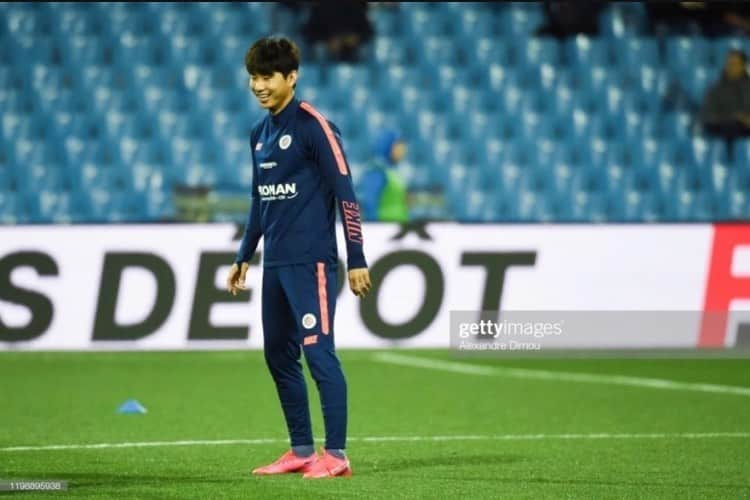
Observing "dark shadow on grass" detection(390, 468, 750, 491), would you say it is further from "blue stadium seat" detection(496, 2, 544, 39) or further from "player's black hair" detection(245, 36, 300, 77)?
"blue stadium seat" detection(496, 2, 544, 39)

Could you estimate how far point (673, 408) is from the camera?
9438mm

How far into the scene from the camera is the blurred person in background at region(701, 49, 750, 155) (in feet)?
53.1

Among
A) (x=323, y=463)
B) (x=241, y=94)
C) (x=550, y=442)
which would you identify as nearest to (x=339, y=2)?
(x=241, y=94)

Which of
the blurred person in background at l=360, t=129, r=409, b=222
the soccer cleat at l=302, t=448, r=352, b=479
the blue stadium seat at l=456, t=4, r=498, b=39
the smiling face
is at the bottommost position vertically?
the soccer cleat at l=302, t=448, r=352, b=479

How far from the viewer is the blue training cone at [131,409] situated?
914cm

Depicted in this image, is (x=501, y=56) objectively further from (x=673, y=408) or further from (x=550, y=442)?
(x=550, y=442)

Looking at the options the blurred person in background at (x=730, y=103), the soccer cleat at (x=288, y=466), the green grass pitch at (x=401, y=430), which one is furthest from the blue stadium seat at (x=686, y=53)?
the soccer cleat at (x=288, y=466)

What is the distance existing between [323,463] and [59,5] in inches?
431

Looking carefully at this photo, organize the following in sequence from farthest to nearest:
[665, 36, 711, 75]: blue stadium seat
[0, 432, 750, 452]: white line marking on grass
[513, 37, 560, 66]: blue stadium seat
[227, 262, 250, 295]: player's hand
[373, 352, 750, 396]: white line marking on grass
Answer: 1. [665, 36, 711, 75]: blue stadium seat
2. [513, 37, 560, 66]: blue stadium seat
3. [373, 352, 750, 396]: white line marking on grass
4. [0, 432, 750, 452]: white line marking on grass
5. [227, 262, 250, 295]: player's hand

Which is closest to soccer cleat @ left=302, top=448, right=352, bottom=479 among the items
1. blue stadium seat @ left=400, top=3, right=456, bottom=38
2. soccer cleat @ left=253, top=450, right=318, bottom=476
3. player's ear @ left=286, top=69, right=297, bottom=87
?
soccer cleat @ left=253, top=450, right=318, bottom=476

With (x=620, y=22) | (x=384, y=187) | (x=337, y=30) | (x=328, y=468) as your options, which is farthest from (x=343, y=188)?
(x=620, y=22)

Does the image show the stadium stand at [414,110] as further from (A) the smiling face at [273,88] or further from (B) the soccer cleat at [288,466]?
(A) the smiling face at [273,88]

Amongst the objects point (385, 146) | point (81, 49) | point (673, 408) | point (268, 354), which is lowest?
point (673, 408)

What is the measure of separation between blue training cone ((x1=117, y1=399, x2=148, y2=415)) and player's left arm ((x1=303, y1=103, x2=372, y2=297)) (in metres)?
3.27
